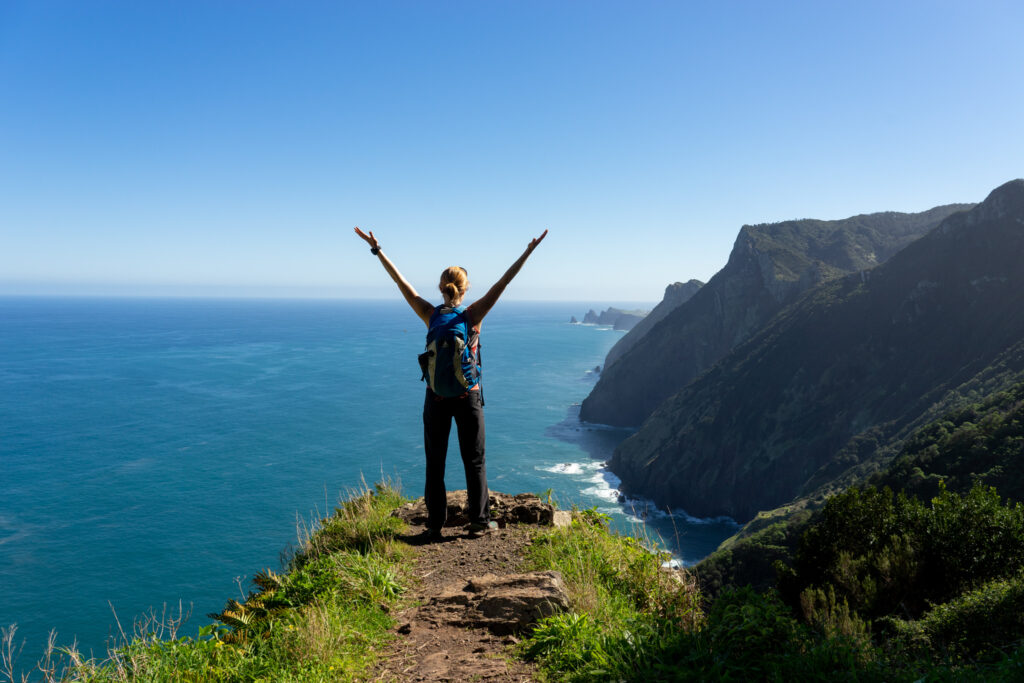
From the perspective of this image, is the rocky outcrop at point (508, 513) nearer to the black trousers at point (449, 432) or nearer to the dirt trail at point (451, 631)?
the dirt trail at point (451, 631)

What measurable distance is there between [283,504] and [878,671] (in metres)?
61.4

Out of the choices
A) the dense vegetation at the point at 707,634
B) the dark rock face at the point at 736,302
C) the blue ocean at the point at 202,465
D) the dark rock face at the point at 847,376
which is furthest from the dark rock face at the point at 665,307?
the dense vegetation at the point at 707,634

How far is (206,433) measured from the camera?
7994 cm

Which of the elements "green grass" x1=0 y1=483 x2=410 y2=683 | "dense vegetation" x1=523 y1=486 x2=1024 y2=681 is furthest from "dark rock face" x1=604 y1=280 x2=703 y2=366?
"green grass" x1=0 y1=483 x2=410 y2=683

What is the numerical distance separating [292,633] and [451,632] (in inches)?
45.2

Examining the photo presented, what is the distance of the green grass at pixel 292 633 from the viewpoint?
10.7ft

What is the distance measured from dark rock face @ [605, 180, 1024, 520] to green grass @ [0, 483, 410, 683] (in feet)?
220

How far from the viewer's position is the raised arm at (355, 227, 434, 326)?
5387 mm

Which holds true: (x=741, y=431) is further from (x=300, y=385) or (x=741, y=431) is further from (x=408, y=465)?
(x=300, y=385)

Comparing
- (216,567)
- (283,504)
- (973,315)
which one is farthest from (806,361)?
(216,567)

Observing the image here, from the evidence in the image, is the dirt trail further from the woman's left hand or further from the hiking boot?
the woman's left hand

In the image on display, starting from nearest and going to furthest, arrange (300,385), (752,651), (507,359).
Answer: (752,651) < (300,385) < (507,359)

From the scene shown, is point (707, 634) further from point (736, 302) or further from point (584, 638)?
point (736, 302)

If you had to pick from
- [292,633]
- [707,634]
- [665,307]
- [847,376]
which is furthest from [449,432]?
[665,307]
